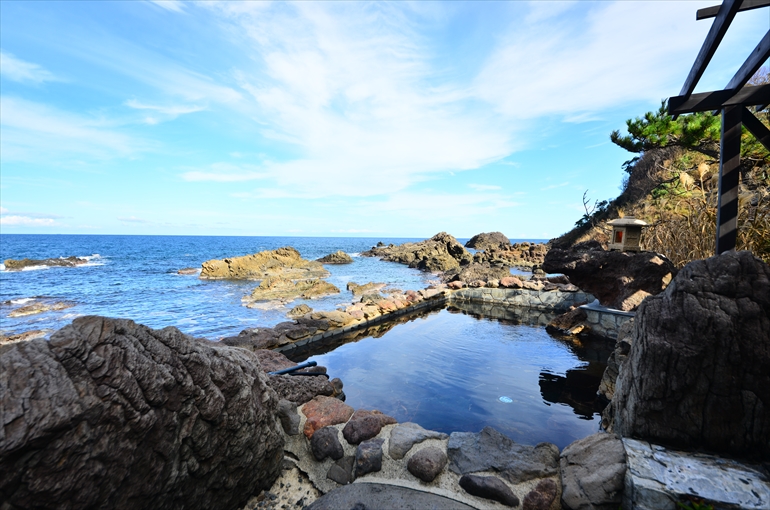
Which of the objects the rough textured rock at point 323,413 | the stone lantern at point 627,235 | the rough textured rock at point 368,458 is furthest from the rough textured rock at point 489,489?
the stone lantern at point 627,235

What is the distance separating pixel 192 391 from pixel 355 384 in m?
4.16

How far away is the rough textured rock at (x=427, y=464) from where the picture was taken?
9.48 feet

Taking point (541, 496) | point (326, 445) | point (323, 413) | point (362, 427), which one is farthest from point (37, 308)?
point (541, 496)

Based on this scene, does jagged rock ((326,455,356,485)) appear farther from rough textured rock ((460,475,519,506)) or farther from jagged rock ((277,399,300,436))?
rough textured rock ((460,475,519,506))

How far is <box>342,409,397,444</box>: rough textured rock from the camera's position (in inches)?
131

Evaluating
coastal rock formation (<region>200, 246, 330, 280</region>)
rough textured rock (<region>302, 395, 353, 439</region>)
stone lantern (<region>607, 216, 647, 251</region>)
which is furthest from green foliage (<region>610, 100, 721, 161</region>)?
coastal rock formation (<region>200, 246, 330, 280</region>)

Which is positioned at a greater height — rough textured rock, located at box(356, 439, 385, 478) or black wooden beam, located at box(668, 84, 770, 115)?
black wooden beam, located at box(668, 84, 770, 115)

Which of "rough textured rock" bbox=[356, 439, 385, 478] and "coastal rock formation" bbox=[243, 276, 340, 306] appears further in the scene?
"coastal rock formation" bbox=[243, 276, 340, 306]

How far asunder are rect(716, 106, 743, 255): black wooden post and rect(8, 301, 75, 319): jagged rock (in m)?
19.4

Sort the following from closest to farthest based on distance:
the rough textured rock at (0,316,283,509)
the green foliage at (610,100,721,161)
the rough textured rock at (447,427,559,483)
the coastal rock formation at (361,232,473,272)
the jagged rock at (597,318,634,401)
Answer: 1. the rough textured rock at (0,316,283,509)
2. the rough textured rock at (447,427,559,483)
3. the jagged rock at (597,318,634,401)
4. the green foliage at (610,100,721,161)
5. the coastal rock formation at (361,232,473,272)

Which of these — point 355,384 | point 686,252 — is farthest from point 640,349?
point 686,252

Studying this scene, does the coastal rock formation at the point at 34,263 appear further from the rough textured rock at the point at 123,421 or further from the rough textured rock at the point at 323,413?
the rough textured rock at the point at 123,421

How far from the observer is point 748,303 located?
8.07 feet

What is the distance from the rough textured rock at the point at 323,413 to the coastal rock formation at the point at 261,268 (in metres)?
19.8
